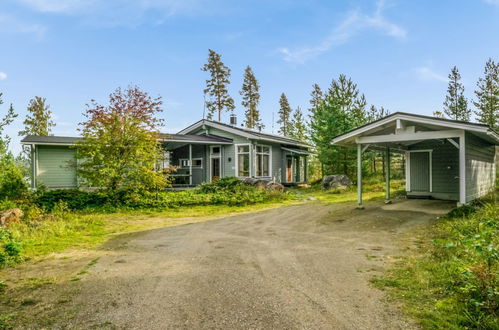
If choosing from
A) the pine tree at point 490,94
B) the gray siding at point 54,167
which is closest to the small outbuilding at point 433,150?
the gray siding at point 54,167

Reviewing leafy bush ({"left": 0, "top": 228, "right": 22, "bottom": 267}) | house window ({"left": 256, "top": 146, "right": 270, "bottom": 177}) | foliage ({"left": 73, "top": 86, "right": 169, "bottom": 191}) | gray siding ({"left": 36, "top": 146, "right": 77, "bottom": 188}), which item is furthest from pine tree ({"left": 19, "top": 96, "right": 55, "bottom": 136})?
leafy bush ({"left": 0, "top": 228, "right": 22, "bottom": 267})

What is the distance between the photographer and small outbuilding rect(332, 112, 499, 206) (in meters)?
8.88

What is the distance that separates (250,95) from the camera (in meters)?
38.5

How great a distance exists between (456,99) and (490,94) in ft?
7.99

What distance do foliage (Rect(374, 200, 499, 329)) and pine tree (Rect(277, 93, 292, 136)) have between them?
3793 centimetres

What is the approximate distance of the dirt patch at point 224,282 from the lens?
292cm

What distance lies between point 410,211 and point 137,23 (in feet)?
48.0

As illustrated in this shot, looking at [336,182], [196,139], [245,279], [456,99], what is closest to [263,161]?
[196,139]

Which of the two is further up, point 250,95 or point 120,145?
point 250,95

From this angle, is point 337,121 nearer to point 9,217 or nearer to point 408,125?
point 408,125

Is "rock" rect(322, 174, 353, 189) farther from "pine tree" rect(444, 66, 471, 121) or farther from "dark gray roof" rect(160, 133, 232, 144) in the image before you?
"pine tree" rect(444, 66, 471, 121)

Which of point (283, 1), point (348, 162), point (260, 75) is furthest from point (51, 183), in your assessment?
point (260, 75)

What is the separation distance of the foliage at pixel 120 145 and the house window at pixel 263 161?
→ 25.9 ft

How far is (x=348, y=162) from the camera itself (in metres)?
21.2
